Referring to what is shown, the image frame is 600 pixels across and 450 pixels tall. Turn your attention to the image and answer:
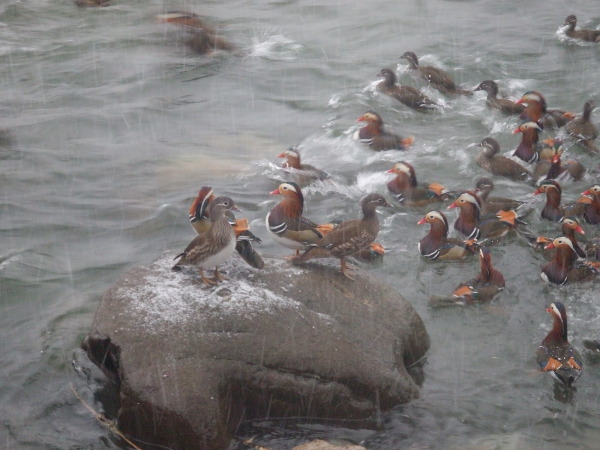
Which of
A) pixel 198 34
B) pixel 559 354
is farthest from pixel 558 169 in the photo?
pixel 198 34

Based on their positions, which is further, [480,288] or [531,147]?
[531,147]

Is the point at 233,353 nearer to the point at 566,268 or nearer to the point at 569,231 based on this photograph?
the point at 566,268

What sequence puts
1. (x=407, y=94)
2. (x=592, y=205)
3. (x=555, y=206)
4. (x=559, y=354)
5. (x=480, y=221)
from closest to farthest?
(x=559, y=354)
(x=480, y=221)
(x=592, y=205)
(x=555, y=206)
(x=407, y=94)

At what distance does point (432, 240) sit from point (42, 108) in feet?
22.2

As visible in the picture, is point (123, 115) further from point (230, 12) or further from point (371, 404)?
point (371, 404)

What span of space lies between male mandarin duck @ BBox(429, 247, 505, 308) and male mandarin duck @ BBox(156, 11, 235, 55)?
8.80m

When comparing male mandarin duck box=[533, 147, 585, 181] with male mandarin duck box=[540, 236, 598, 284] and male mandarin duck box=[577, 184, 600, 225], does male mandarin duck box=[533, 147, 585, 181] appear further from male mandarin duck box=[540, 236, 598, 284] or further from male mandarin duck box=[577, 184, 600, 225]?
male mandarin duck box=[540, 236, 598, 284]

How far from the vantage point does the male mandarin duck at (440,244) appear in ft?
29.2

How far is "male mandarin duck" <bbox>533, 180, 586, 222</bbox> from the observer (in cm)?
960

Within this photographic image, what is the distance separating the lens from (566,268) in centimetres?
823

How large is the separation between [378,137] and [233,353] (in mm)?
6483

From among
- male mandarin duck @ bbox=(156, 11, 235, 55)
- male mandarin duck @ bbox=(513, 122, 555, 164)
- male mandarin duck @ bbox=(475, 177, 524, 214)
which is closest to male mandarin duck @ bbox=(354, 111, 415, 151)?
male mandarin duck @ bbox=(513, 122, 555, 164)

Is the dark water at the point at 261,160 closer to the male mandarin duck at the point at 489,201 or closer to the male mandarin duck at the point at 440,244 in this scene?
the male mandarin duck at the point at 440,244

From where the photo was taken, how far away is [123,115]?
12781 millimetres
